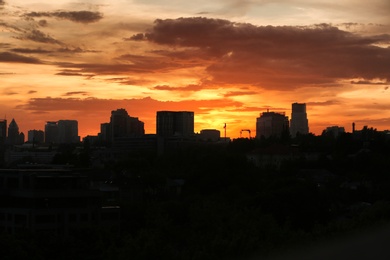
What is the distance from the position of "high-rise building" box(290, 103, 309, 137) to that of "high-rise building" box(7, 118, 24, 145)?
124 feet

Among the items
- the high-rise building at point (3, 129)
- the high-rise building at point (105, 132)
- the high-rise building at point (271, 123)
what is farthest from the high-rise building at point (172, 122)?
the high-rise building at point (3, 129)

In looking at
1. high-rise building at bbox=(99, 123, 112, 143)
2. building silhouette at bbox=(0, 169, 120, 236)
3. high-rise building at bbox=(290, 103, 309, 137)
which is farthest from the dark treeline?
high-rise building at bbox=(99, 123, 112, 143)

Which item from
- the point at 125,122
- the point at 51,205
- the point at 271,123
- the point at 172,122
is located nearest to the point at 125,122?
the point at 125,122

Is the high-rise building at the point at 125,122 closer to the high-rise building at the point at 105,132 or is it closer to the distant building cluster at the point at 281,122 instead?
the high-rise building at the point at 105,132

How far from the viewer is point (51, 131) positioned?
3976 inches

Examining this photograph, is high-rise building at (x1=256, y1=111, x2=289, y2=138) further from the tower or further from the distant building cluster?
the tower

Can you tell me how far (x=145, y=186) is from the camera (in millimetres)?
28141

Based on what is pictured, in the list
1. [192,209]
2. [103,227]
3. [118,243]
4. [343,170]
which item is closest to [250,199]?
[192,209]

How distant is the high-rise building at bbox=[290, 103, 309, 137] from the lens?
248 ft

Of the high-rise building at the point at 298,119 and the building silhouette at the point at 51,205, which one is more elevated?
the high-rise building at the point at 298,119

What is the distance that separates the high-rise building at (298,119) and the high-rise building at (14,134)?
37.9 metres

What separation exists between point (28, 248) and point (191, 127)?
210ft

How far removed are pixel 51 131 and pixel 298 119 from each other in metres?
40.0

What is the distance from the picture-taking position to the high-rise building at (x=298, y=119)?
75625mm
